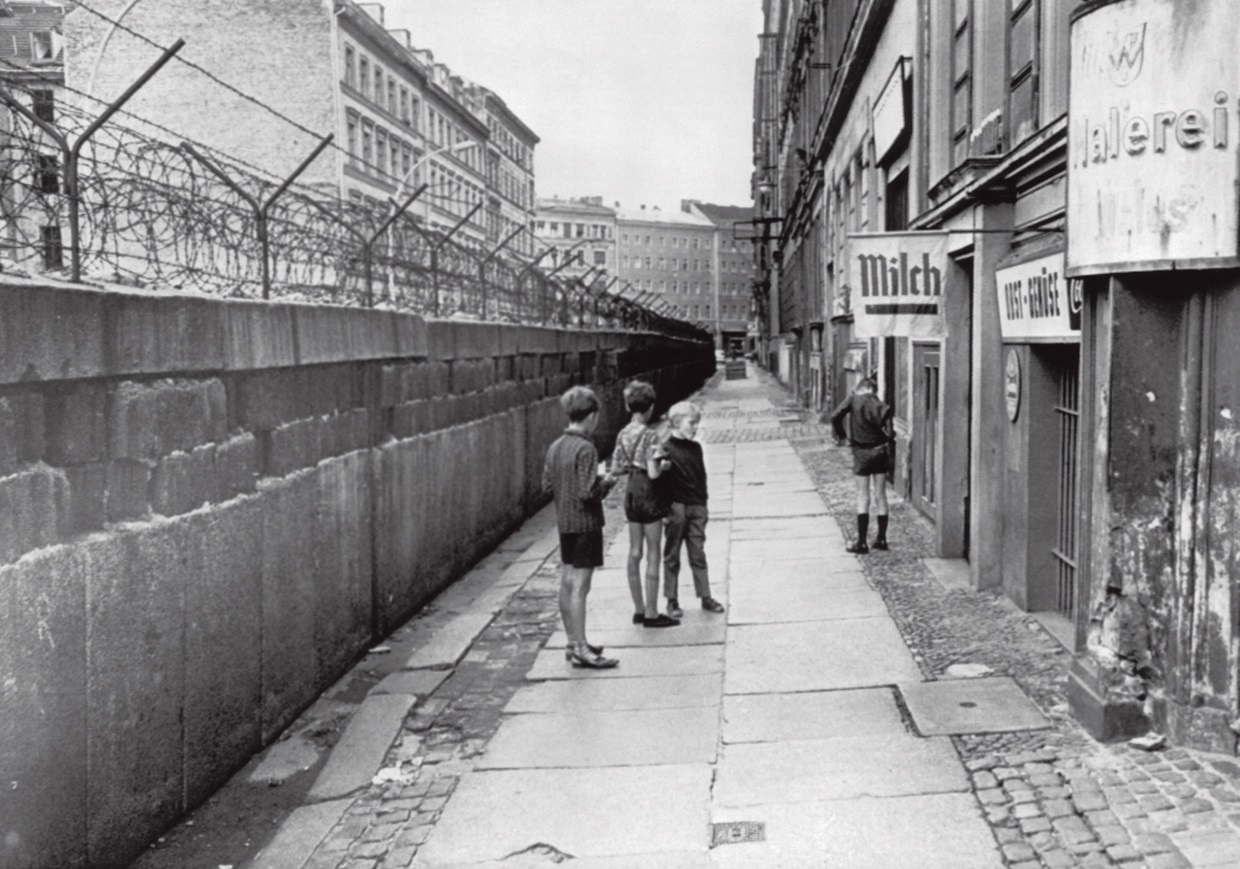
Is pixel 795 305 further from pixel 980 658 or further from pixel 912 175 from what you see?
pixel 980 658

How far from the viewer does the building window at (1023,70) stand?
887 cm

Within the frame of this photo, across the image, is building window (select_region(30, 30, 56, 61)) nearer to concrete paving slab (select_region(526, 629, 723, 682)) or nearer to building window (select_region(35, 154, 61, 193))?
building window (select_region(35, 154, 61, 193))

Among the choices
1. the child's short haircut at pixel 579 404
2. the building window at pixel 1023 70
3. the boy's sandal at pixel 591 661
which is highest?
the building window at pixel 1023 70

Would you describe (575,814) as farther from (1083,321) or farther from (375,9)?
(375,9)

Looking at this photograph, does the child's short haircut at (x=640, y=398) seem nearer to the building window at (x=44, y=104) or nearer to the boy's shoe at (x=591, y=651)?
the boy's shoe at (x=591, y=651)

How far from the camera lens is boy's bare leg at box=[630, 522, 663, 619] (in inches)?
353

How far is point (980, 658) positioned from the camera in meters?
7.69

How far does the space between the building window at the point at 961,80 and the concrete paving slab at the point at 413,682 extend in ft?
21.3

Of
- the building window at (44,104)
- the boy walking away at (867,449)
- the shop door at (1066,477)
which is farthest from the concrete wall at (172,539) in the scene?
the shop door at (1066,477)

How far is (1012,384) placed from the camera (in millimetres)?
9227

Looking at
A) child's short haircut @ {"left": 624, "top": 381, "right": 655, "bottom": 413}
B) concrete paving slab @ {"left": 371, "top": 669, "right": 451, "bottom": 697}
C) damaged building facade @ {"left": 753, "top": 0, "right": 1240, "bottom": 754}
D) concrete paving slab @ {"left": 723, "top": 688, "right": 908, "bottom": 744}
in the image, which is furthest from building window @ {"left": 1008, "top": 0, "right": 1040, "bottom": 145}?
concrete paving slab @ {"left": 371, "top": 669, "right": 451, "bottom": 697}

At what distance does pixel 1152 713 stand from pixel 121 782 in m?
4.59

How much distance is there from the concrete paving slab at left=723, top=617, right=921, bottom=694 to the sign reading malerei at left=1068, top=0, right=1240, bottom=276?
2726mm

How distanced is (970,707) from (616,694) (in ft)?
6.57
